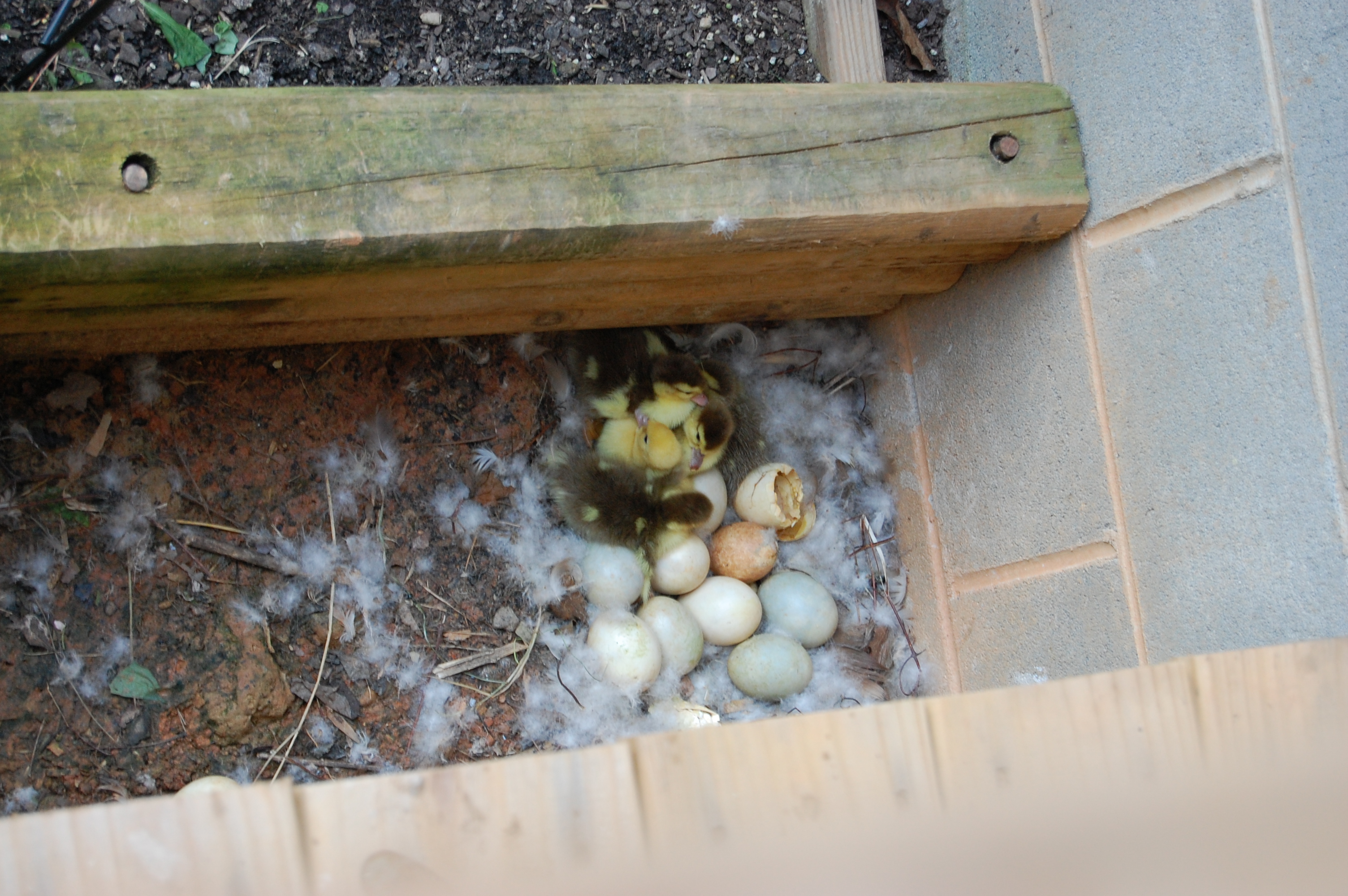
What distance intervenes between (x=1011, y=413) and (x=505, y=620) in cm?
131

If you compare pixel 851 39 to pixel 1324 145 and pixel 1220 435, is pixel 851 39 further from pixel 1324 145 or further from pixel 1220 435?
pixel 1220 435

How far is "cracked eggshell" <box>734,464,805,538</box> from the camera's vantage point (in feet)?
8.77

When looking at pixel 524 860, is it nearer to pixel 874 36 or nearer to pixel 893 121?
pixel 893 121

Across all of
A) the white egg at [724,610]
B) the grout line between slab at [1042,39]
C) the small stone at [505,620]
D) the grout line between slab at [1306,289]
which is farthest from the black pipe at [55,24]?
the grout line between slab at [1306,289]

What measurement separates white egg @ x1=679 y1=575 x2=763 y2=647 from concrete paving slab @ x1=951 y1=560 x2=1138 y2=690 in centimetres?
53

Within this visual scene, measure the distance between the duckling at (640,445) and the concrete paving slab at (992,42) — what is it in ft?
3.80

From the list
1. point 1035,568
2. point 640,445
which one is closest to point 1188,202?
Result: point 1035,568

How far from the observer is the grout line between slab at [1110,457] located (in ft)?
6.71

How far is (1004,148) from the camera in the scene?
2.01 m

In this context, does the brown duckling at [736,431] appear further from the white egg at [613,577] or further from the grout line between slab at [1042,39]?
the grout line between slab at [1042,39]

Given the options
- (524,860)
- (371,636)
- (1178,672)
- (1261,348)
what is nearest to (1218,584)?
(1261,348)

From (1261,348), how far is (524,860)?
58.9 inches

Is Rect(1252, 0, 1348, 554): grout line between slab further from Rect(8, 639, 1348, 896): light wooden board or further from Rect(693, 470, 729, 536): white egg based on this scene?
Rect(693, 470, 729, 536): white egg

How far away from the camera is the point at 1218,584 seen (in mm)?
1843
